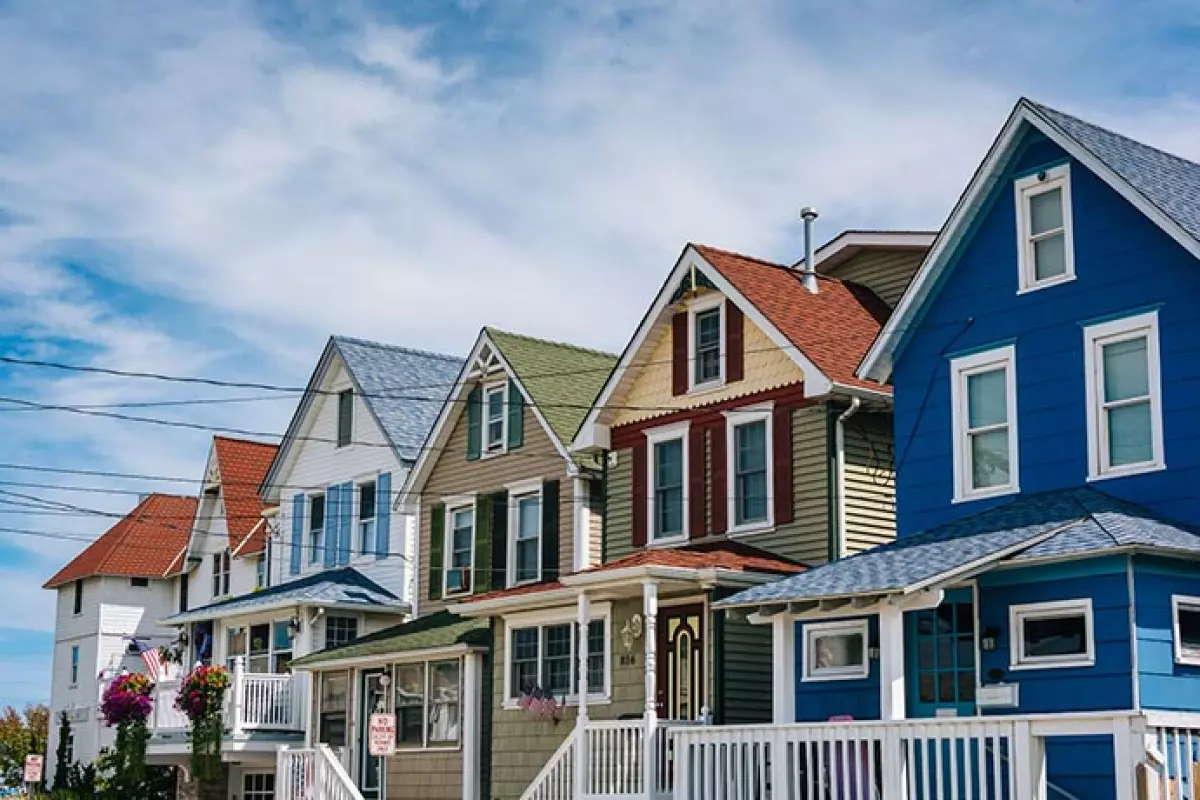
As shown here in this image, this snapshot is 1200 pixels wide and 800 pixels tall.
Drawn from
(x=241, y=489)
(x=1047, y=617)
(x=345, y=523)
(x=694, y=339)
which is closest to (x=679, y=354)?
(x=694, y=339)

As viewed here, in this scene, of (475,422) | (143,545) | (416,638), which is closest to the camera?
(416,638)

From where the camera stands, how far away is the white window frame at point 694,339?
29906 millimetres

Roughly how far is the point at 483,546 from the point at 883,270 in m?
9.62

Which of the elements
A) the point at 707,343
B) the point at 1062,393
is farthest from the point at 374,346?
the point at 1062,393

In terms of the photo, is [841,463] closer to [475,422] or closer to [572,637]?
[572,637]

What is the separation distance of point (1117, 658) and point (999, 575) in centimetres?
195

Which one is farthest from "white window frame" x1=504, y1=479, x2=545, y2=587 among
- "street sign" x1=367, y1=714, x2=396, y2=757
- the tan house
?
"street sign" x1=367, y1=714, x2=396, y2=757

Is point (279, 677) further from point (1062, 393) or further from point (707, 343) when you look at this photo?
point (1062, 393)

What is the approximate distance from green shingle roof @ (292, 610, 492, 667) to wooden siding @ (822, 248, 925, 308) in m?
9.21

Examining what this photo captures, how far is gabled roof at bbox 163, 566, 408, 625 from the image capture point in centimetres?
3819

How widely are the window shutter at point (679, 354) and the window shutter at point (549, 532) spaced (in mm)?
4081

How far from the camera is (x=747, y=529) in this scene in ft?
94.6

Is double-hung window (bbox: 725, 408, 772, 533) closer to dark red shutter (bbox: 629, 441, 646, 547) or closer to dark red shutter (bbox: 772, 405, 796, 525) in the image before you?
dark red shutter (bbox: 772, 405, 796, 525)

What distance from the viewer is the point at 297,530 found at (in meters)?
42.7
